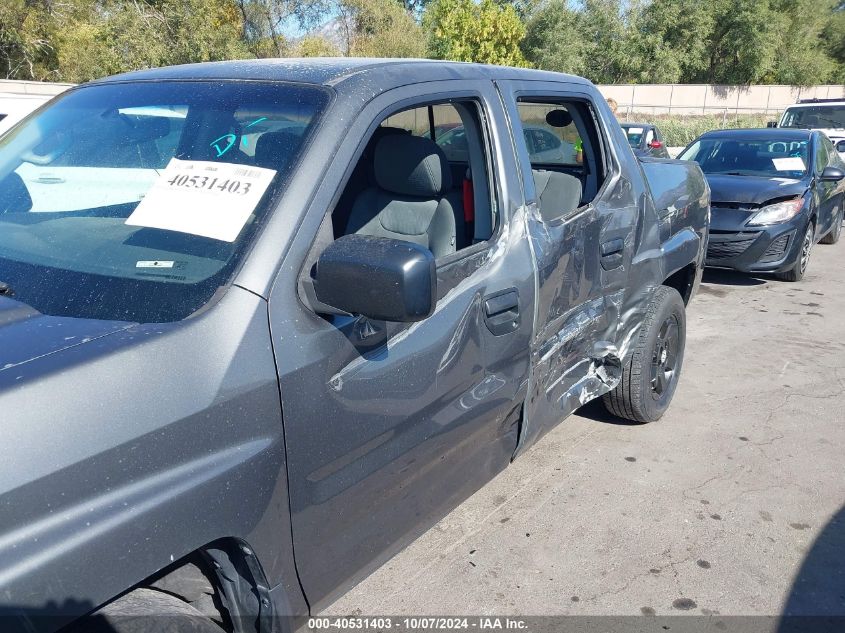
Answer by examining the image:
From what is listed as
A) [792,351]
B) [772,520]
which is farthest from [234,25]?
[772,520]

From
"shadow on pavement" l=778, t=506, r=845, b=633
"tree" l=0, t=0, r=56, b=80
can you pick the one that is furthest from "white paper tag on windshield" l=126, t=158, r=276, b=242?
"tree" l=0, t=0, r=56, b=80

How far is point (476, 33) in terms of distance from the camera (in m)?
40.2

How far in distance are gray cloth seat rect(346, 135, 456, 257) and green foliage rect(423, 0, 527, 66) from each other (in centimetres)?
3817

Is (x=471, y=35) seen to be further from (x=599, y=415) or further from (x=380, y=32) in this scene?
(x=599, y=415)

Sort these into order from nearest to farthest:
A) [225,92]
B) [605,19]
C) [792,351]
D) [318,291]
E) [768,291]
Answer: [318,291] < [225,92] < [792,351] < [768,291] < [605,19]

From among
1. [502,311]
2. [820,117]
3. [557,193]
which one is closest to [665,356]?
[557,193]

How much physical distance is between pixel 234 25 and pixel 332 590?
32221 millimetres

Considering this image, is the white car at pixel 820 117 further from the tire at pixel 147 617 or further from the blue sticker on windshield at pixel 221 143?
the tire at pixel 147 617

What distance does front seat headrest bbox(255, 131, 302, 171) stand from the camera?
6.75 ft

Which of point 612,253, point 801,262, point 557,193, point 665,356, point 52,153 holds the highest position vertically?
point 52,153

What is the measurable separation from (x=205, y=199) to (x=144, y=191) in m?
0.33

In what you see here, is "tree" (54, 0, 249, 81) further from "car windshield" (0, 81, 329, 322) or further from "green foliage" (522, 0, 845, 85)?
"car windshield" (0, 81, 329, 322)

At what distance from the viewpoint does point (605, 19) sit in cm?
4700

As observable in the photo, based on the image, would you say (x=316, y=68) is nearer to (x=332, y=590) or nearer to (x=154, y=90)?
(x=154, y=90)
